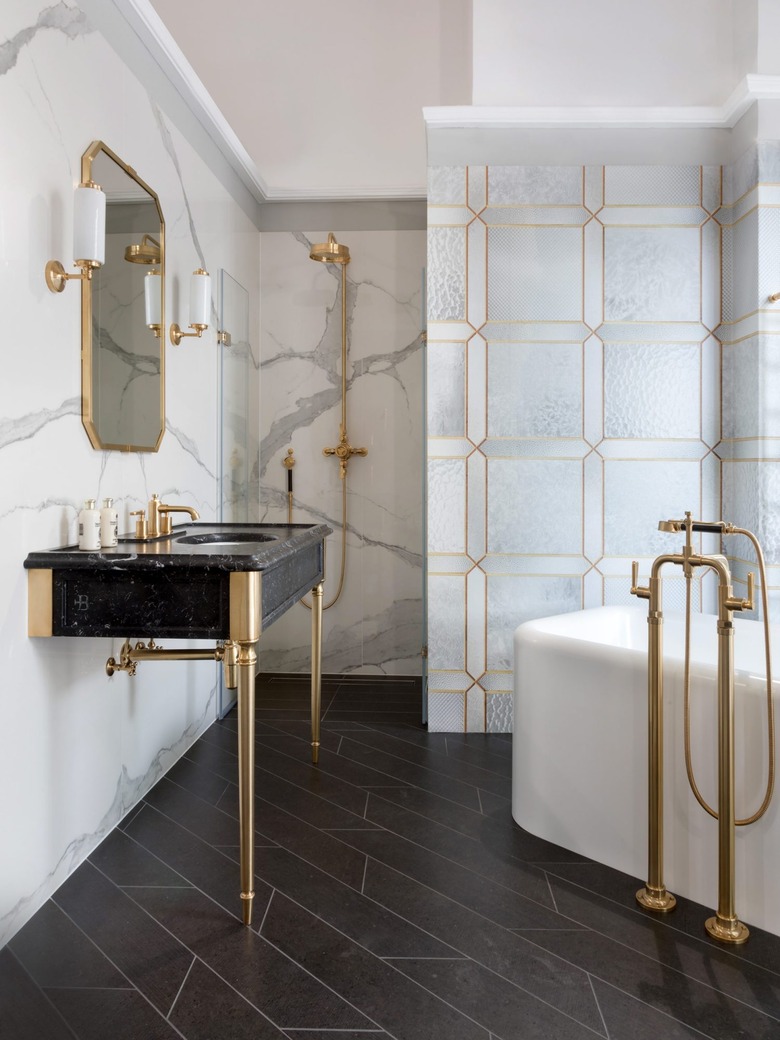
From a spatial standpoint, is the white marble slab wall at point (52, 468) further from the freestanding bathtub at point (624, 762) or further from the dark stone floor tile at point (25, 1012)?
the freestanding bathtub at point (624, 762)

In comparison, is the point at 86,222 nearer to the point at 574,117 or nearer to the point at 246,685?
the point at 246,685

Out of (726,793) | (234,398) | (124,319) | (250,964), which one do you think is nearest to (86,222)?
(124,319)

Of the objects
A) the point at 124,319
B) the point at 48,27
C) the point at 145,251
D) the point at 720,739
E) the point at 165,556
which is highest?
the point at 48,27

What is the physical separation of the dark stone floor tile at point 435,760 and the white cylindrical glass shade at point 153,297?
5.34ft

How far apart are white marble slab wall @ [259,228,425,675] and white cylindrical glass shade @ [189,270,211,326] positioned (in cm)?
117

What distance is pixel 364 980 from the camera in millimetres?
1476

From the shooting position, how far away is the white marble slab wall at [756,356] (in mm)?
2729

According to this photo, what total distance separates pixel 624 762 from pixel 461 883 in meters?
0.51

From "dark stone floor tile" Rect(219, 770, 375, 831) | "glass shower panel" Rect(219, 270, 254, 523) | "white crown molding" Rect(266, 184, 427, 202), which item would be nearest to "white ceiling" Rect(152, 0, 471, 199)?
"white crown molding" Rect(266, 184, 427, 202)

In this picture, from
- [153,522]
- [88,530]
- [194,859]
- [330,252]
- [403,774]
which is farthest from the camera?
[330,252]

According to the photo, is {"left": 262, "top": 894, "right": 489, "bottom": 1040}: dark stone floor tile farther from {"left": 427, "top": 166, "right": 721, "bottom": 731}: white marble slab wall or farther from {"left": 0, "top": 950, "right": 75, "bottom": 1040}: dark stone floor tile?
{"left": 427, "top": 166, "right": 721, "bottom": 731}: white marble slab wall

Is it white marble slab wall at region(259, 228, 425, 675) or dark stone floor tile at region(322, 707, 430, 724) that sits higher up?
white marble slab wall at region(259, 228, 425, 675)

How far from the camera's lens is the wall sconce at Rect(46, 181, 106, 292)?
5.62ft

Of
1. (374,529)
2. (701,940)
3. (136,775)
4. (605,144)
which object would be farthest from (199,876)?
(605,144)
